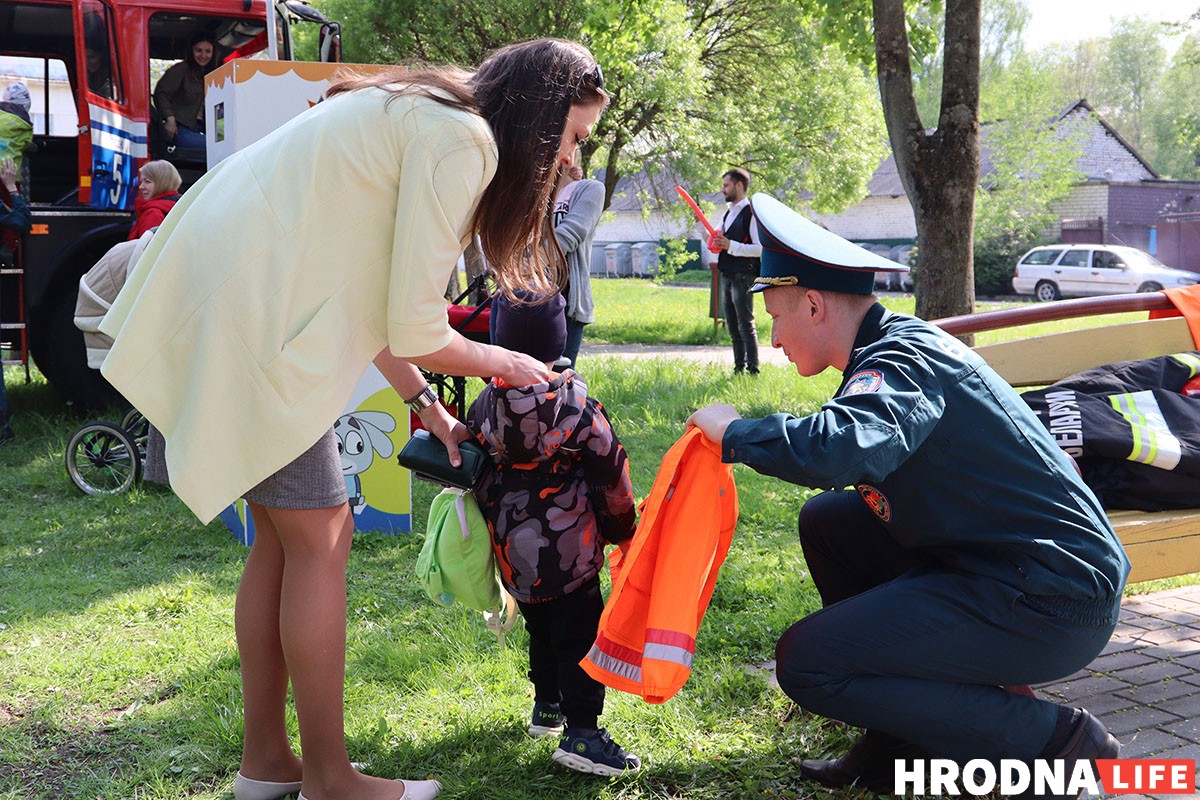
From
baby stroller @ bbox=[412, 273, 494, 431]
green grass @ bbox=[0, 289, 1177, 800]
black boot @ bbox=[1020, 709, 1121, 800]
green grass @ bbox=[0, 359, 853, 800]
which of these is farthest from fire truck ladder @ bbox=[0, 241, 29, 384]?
black boot @ bbox=[1020, 709, 1121, 800]

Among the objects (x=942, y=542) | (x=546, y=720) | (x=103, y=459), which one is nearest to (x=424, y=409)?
(x=546, y=720)

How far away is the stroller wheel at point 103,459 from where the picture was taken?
20.6 feet

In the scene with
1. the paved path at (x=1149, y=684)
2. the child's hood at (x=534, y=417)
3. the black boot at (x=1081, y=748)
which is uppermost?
the child's hood at (x=534, y=417)

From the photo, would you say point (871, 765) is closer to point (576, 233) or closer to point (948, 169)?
point (576, 233)

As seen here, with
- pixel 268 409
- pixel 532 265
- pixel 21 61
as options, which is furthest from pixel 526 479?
pixel 21 61

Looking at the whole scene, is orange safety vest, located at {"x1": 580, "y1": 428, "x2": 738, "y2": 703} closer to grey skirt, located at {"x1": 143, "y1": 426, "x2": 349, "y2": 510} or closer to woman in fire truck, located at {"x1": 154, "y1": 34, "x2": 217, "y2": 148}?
grey skirt, located at {"x1": 143, "y1": 426, "x2": 349, "y2": 510}

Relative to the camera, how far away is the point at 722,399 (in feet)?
27.8

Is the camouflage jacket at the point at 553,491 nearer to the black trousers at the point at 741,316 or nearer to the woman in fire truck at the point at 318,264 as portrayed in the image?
the woman in fire truck at the point at 318,264

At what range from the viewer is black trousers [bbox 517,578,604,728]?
Answer: 9.52ft

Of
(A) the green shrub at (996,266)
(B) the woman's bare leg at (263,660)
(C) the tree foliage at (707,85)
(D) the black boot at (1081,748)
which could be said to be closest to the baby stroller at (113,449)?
(B) the woman's bare leg at (263,660)

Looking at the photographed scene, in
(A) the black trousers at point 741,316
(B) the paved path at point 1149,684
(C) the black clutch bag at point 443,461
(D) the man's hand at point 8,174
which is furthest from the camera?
(A) the black trousers at point 741,316

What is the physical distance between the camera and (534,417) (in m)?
2.74

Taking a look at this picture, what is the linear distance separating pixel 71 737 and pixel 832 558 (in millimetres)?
2268

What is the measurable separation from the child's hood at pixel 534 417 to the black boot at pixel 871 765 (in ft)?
3.54
